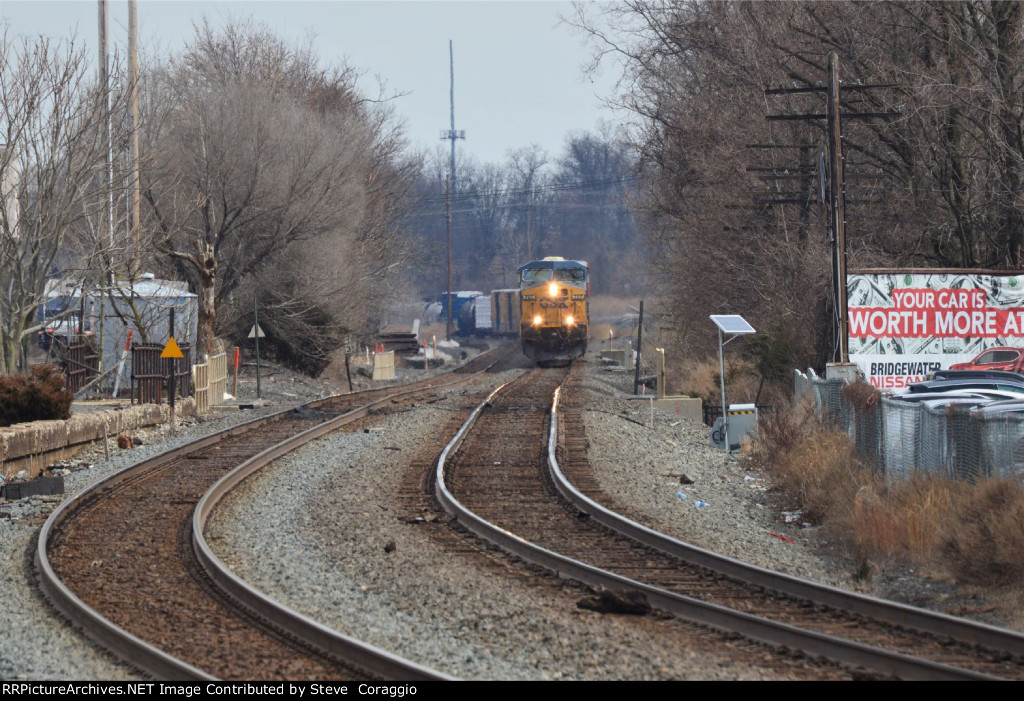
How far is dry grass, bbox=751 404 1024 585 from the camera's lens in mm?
9320

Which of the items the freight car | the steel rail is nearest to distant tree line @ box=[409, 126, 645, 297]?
the freight car

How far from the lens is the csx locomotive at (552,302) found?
4103 centimetres

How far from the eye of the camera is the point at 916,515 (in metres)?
10.7

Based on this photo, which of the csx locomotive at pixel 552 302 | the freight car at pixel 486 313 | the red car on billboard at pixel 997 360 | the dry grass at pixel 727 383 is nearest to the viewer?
the red car on billboard at pixel 997 360

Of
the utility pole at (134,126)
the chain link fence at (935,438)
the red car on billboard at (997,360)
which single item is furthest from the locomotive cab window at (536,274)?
the chain link fence at (935,438)

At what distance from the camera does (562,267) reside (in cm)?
4138

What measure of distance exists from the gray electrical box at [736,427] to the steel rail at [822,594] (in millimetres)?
7901

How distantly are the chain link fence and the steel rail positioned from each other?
115 inches

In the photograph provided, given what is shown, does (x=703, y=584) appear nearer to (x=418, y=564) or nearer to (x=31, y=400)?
(x=418, y=564)

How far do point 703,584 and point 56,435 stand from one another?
12.6 meters

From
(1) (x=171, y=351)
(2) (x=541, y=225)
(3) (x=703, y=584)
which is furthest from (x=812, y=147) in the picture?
(2) (x=541, y=225)

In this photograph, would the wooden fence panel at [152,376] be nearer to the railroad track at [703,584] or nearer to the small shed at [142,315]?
the small shed at [142,315]
